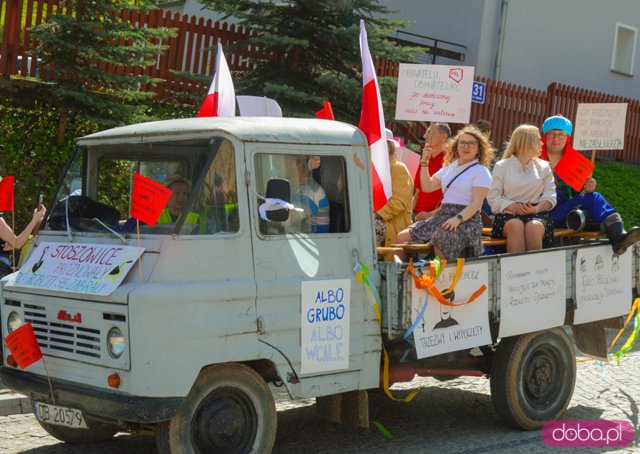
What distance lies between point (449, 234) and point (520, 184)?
1.13 m

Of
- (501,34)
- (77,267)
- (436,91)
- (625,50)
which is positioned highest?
(625,50)

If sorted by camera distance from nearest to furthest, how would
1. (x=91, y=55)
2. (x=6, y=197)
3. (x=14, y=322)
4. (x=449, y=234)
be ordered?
(x=14, y=322) < (x=6, y=197) < (x=449, y=234) < (x=91, y=55)

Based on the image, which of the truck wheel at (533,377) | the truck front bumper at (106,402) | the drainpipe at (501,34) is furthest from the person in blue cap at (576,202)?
the drainpipe at (501,34)

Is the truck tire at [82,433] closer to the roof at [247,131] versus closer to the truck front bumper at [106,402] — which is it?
the truck front bumper at [106,402]

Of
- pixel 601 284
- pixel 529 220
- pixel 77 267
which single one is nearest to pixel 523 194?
pixel 529 220

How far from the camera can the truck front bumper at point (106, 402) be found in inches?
214

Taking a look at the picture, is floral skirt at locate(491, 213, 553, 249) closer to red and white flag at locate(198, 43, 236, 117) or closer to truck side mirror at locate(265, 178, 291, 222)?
red and white flag at locate(198, 43, 236, 117)

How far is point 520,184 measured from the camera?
26.4 ft

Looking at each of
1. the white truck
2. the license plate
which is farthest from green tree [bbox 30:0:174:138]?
the license plate

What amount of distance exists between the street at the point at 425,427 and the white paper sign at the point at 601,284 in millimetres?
881

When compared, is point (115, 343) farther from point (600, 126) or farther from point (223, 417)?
point (600, 126)

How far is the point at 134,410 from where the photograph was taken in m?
5.42

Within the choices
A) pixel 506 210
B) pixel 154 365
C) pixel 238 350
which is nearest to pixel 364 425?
pixel 238 350

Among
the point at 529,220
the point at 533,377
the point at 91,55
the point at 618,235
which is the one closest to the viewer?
the point at 533,377
